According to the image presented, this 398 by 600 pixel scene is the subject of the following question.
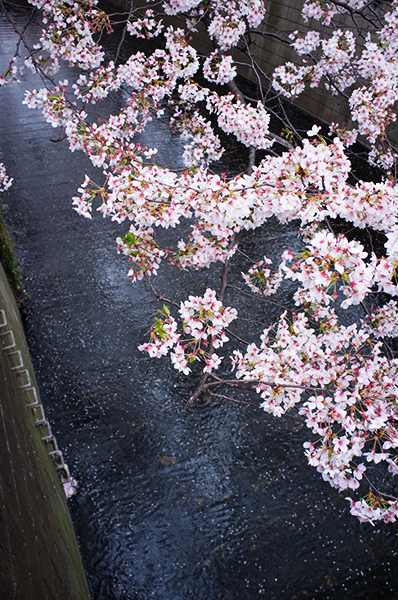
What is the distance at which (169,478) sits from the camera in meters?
2.54

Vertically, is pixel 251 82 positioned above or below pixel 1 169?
above

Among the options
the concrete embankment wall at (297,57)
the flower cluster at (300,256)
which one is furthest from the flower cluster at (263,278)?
the concrete embankment wall at (297,57)

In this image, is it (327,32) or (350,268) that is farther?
(327,32)

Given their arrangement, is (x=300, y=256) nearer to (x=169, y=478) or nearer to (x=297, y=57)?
(x=169, y=478)

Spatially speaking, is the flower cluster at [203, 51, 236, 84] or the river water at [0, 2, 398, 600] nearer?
the river water at [0, 2, 398, 600]

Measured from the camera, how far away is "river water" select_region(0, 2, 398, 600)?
7.07 feet

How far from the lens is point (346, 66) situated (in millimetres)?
4781

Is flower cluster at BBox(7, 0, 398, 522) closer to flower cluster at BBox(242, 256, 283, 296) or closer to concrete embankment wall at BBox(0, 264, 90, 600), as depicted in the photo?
flower cluster at BBox(242, 256, 283, 296)

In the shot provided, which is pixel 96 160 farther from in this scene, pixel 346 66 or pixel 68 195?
pixel 346 66

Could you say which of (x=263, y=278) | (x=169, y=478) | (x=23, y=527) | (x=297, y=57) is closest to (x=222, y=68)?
(x=263, y=278)

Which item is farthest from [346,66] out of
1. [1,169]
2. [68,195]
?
[1,169]

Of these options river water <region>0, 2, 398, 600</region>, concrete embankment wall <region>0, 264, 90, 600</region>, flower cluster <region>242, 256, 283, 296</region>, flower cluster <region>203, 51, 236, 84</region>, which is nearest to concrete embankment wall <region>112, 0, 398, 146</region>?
flower cluster <region>203, 51, 236, 84</region>

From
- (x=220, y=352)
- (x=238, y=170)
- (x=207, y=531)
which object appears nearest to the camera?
(x=207, y=531)

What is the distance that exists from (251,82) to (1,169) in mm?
5645
